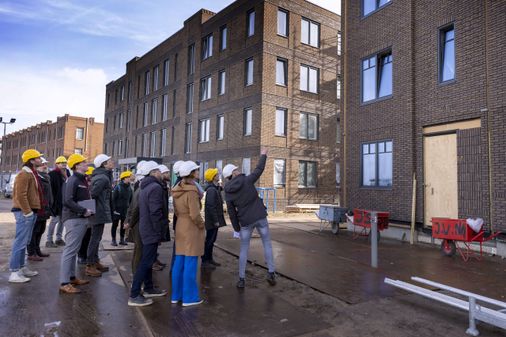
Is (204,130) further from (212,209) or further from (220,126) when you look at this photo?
(212,209)

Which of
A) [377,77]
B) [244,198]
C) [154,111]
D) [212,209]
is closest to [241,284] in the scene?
[244,198]

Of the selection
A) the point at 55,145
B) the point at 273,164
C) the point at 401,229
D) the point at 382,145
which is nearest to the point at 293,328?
the point at 401,229

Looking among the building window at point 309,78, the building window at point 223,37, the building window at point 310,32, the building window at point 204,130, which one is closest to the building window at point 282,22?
the building window at point 310,32

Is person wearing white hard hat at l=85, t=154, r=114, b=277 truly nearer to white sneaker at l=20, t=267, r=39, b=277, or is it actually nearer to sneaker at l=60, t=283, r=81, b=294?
white sneaker at l=20, t=267, r=39, b=277

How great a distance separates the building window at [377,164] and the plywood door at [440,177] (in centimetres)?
134

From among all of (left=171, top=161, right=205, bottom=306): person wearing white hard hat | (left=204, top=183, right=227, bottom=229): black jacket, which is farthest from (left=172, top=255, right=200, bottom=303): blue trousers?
(left=204, top=183, right=227, bottom=229): black jacket

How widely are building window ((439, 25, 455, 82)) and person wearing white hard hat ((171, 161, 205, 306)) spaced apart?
8.88 m

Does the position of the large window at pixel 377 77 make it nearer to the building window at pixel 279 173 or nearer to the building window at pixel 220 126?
the building window at pixel 279 173

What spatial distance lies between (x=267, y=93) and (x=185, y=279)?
1785 centimetres

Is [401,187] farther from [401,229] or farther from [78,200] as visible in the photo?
[78,200]

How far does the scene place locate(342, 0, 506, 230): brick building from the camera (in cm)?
952

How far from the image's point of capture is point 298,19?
23422 mm

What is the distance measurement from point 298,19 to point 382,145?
44.7 feet

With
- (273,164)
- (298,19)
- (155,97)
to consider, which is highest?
(298,19)
